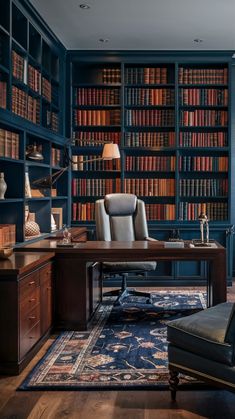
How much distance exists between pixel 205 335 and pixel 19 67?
2.99 meters

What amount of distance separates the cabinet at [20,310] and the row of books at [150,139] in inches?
123

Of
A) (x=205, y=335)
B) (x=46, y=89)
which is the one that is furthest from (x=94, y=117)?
(x=205, y=335)

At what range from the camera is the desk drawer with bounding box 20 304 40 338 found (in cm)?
317

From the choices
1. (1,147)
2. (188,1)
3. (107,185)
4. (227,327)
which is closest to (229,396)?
(227,327)

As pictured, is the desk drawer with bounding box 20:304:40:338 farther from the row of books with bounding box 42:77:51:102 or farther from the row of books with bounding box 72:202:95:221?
the row of books with bounding box 72:202:95:221

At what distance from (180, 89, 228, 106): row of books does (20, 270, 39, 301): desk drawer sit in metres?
3.69

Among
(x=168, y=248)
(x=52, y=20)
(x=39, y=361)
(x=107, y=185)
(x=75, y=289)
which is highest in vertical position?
(x=52, y=20)

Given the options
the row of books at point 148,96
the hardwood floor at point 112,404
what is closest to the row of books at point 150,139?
the row of books at point 148,96

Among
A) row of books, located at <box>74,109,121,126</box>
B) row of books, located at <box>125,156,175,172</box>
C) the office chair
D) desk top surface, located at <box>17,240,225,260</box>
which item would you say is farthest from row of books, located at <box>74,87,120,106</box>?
desk top surface, located at <box>17,240,225,260</box>

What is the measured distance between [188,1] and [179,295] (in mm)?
3022

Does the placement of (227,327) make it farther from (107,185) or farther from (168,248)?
(107,185)

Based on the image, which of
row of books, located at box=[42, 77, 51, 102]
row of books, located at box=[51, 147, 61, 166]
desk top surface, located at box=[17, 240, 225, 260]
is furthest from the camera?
row of books, located at box=[51, 147, 61, 166]

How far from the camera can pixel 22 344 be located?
317cm

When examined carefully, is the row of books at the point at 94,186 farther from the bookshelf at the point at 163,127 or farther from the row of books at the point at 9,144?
the row of books at the point at 9,144
